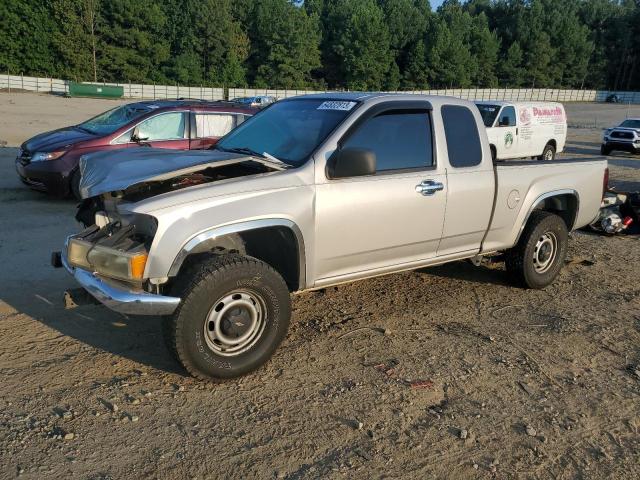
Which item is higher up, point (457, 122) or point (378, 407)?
point (457, 122)

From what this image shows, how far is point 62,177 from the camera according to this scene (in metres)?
8.84

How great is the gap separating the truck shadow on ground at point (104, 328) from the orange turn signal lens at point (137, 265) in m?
0.78

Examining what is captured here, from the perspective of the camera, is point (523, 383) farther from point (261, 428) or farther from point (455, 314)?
point (261, 428)

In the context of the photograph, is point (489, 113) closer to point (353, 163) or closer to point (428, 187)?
point (428, 187)

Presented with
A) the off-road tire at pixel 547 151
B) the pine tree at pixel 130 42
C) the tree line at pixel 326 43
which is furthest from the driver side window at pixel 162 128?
the pine tree at pixel 130 42

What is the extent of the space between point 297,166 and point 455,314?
214 centimetres

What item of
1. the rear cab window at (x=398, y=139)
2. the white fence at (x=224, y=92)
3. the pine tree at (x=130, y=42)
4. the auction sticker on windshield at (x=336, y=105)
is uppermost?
the pine tree at (x=130, y=42)

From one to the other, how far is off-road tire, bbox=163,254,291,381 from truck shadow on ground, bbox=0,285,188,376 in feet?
1.05

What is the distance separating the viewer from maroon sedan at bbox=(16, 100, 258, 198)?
8.91 metres

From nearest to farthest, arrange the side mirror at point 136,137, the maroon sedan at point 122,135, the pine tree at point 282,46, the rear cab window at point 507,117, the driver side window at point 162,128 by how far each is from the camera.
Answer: the maroon sedan at point 122,135
the side mirror at point 136,137
the driver side window at point 162,128
the rear cab window at point 507,117
the pine tree at point 282,46

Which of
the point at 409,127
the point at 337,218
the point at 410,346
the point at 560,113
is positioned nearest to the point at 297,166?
the point at 337,218

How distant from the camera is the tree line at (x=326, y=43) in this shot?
221ft

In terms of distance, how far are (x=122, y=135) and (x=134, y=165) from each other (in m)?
5.79

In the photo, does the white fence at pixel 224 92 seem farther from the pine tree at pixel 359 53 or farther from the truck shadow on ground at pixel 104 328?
the truck shadow on ground at pixel 104 328
